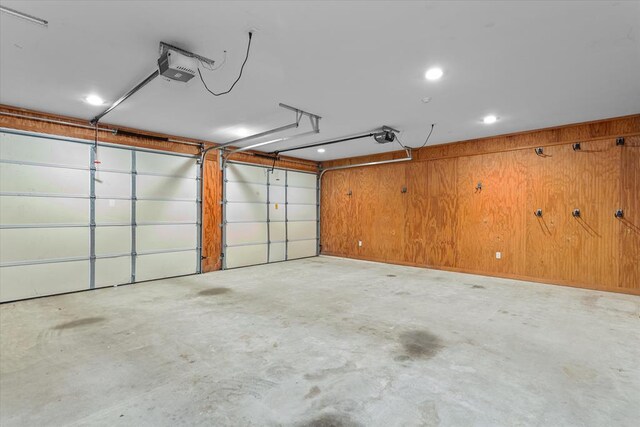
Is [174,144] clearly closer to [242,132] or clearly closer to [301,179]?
[242,132]

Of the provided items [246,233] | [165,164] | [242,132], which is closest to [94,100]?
[165,164]

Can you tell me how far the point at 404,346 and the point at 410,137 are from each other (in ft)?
13.8

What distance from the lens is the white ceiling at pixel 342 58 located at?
7.39ft

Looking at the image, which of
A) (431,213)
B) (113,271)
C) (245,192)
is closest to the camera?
(113,271)

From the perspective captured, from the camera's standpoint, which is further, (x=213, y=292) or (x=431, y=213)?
(x=431, y=213)

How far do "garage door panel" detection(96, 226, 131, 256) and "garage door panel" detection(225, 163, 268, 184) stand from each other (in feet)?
7.27

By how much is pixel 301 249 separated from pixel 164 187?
12.7 feet

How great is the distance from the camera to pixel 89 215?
16.3 ft

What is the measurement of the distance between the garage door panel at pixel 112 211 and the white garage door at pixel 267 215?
186cm

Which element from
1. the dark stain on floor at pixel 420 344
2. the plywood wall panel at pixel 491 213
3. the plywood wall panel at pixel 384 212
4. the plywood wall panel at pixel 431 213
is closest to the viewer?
the dark stain on floor at pixel 420 344

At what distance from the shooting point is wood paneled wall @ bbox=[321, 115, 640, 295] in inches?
186

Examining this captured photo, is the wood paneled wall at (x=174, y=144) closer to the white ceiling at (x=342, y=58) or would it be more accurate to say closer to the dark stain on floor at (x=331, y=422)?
the white ceiling at (x=342, y=58)

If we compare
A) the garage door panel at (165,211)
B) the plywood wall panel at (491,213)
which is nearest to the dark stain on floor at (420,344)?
the plywood wall panel at (491,213)

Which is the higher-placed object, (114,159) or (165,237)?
(114,159)
